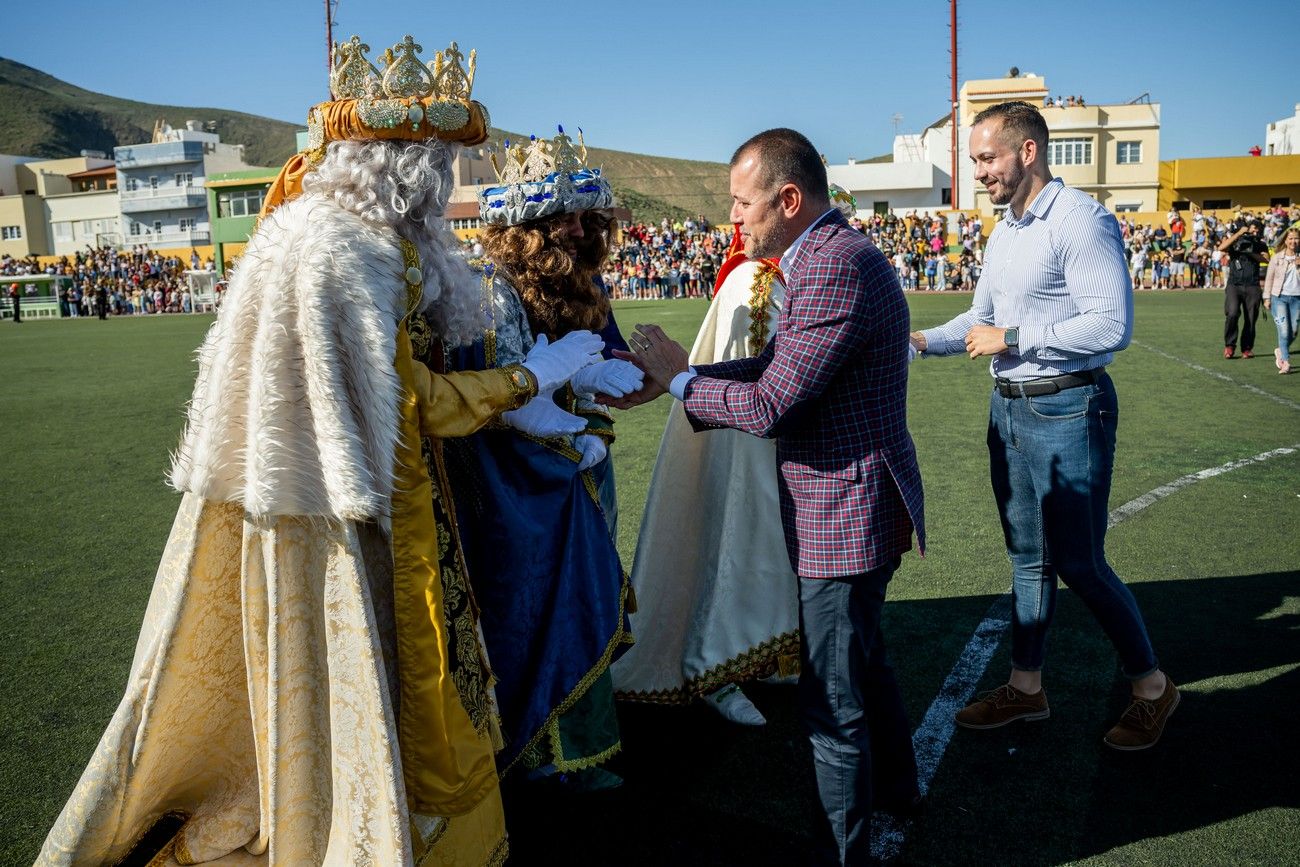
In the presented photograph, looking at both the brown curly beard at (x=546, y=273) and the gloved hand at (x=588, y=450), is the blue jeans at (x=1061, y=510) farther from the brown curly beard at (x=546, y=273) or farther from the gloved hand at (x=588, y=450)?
the brown curly beard at (x=546, y=273)

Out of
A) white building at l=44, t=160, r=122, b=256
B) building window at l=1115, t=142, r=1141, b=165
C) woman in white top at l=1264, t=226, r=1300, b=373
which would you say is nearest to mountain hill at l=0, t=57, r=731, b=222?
white building at l=44, t=160, r=122, b=256

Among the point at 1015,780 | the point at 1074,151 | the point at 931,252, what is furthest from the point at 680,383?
the point at 1074,151

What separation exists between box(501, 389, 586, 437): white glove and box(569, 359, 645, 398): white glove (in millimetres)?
181

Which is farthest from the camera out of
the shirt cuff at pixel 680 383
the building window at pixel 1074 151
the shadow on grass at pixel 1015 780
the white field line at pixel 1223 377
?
the building window at pixel 1074 151

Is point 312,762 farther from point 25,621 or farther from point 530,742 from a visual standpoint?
point 25,621

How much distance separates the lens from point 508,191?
3.35 metres

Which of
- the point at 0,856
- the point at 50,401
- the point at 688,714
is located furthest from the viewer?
the point at 50,401

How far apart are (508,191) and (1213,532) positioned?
4.86 meters

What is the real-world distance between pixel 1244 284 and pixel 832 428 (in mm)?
13160

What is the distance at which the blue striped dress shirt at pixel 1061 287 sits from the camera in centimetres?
328

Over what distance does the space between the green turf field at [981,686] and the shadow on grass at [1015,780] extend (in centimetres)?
1

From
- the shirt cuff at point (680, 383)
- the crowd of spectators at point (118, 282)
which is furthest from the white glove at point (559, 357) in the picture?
the crowd of spectators at point (118, 282)

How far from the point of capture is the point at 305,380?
235 centimetres

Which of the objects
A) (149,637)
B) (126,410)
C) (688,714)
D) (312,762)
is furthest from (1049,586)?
(126,410)
